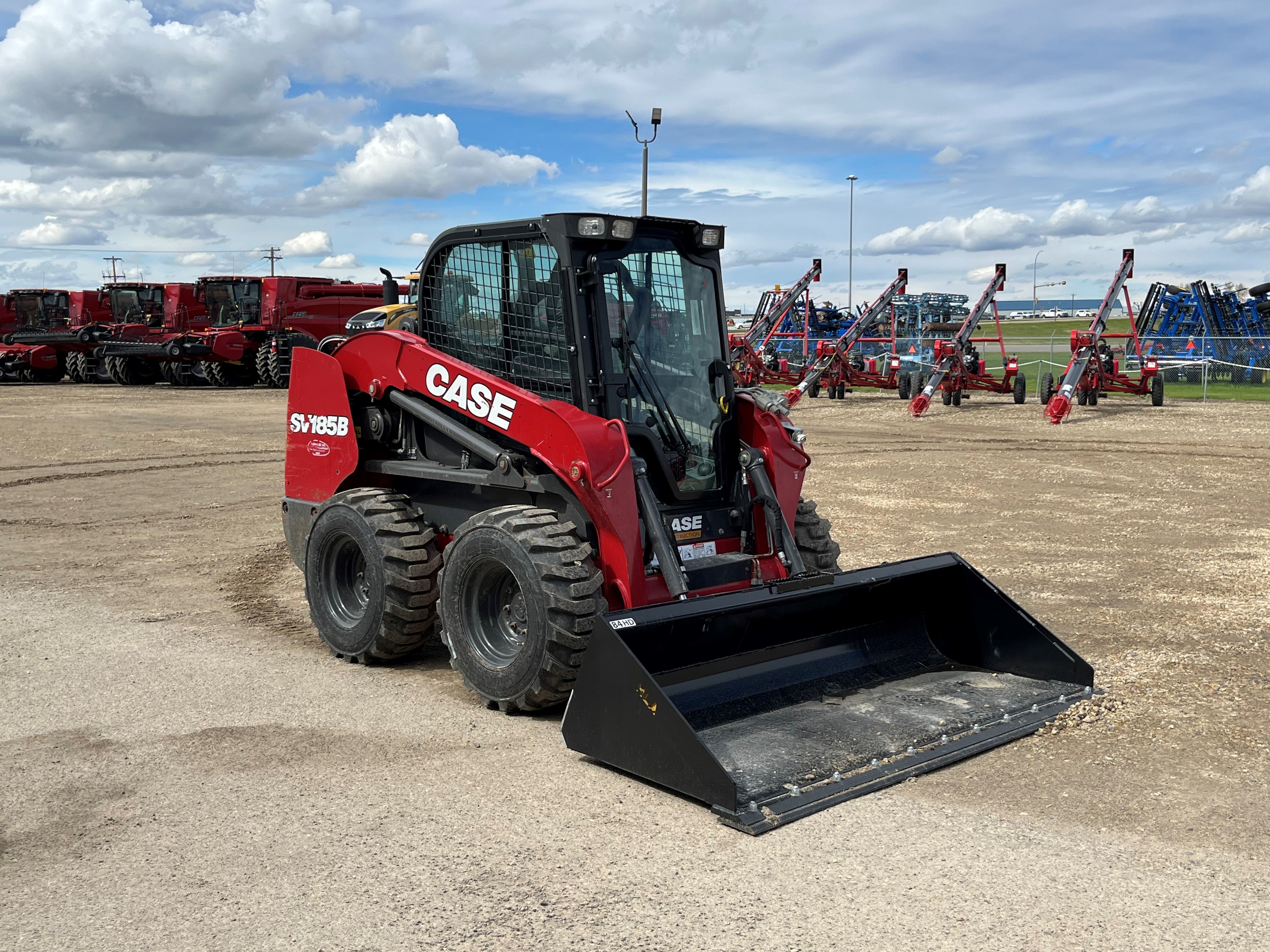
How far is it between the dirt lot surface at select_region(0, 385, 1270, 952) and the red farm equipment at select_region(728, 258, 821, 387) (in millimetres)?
20759

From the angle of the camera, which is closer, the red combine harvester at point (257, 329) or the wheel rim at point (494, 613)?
the wheel rim at point (494, 613)

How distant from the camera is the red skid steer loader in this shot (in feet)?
16.8

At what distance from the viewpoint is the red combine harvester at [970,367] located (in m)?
26.7

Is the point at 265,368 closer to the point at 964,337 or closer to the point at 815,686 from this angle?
the point at 964,337

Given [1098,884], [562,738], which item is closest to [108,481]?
[562,738]

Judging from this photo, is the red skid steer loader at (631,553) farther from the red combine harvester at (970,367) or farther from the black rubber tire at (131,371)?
the black rubber tire at (131,371)

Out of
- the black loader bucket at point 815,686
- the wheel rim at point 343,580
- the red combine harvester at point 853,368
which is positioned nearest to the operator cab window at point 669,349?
the black loader bucket at point 815,686

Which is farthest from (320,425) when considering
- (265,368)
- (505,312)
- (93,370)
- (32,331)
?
(32,331)

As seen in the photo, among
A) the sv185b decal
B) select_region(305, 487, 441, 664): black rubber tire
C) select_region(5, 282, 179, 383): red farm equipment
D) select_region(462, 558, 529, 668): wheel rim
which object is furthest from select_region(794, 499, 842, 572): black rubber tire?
select_region(5, 282, 179, 383): red farm equipment

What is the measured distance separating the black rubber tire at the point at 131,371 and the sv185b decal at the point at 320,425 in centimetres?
3006

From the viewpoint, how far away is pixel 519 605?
588 cm

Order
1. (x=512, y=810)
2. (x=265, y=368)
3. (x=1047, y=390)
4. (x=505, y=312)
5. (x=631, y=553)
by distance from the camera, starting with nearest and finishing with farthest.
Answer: (x=512, y=810) < (x=631, y=553) < (x=505, y=312) < (x=1047, y=390) < (x=265, y=368)

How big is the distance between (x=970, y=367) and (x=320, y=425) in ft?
74.6

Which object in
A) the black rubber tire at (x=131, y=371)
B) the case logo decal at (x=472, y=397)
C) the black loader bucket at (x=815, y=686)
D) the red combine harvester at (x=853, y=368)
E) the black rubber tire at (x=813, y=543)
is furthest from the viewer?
the black rubber tire at (x=131, y=371)
